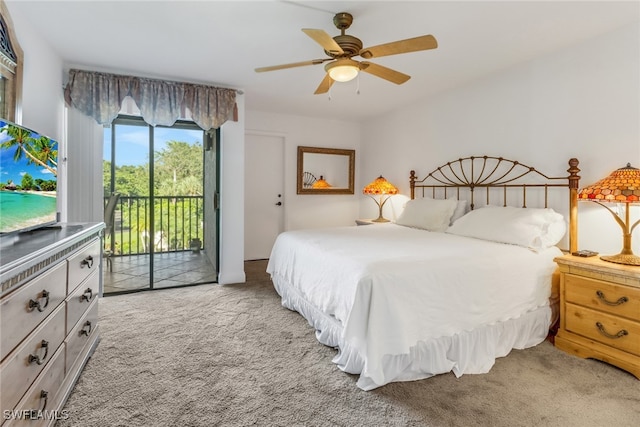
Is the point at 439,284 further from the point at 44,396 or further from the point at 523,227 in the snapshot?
the point at 44,396

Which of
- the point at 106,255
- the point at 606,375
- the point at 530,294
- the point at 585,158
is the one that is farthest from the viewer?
the point at 106,255

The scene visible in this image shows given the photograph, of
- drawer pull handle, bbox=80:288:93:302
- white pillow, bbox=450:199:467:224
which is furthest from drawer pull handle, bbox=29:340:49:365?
white pillow, bbox=450:199:467:224

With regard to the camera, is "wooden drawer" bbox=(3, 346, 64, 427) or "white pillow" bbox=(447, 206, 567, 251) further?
"white pillow" bbox=(447, 206, 567, 251)

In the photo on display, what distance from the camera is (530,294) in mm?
2324

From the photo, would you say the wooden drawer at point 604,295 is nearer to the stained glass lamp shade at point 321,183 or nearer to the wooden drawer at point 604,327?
the wooden drawer at point 604,327

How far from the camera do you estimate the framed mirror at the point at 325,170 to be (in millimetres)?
5320

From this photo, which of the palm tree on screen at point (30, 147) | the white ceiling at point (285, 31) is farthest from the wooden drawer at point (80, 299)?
the white ceiling at point (285, 31)

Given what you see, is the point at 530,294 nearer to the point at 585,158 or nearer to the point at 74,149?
the point at 585,158

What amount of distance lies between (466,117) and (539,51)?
94 cm

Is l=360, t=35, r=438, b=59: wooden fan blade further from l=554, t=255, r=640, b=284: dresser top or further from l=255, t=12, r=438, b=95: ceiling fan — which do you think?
l=554, t=255, r=640, b=284: dresser top

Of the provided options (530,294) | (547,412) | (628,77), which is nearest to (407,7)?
(628,77)

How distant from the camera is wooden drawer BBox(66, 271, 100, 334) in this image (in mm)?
1697

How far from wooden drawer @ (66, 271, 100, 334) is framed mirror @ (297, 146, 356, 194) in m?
3.47

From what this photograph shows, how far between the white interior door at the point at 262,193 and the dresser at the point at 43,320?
306 cm
